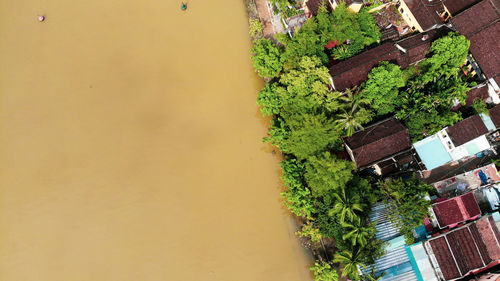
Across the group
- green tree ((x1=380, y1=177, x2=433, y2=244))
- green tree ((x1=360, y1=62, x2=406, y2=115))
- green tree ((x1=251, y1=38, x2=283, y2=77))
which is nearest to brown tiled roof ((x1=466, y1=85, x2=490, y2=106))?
green tree ((x1=360, y1=62, x2=406, y2=115))

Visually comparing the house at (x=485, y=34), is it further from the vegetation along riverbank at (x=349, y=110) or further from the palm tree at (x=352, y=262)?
the palm tree at (x=352, y=262)

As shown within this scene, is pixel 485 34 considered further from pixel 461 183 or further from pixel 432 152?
pixel 461 183

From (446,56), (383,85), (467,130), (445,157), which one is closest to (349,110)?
(383,85)

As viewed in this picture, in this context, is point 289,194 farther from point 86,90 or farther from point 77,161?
point 86,90

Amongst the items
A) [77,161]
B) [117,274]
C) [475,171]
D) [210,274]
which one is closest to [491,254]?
[475,171]

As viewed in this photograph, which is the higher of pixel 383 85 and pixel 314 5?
pixel 314 5
